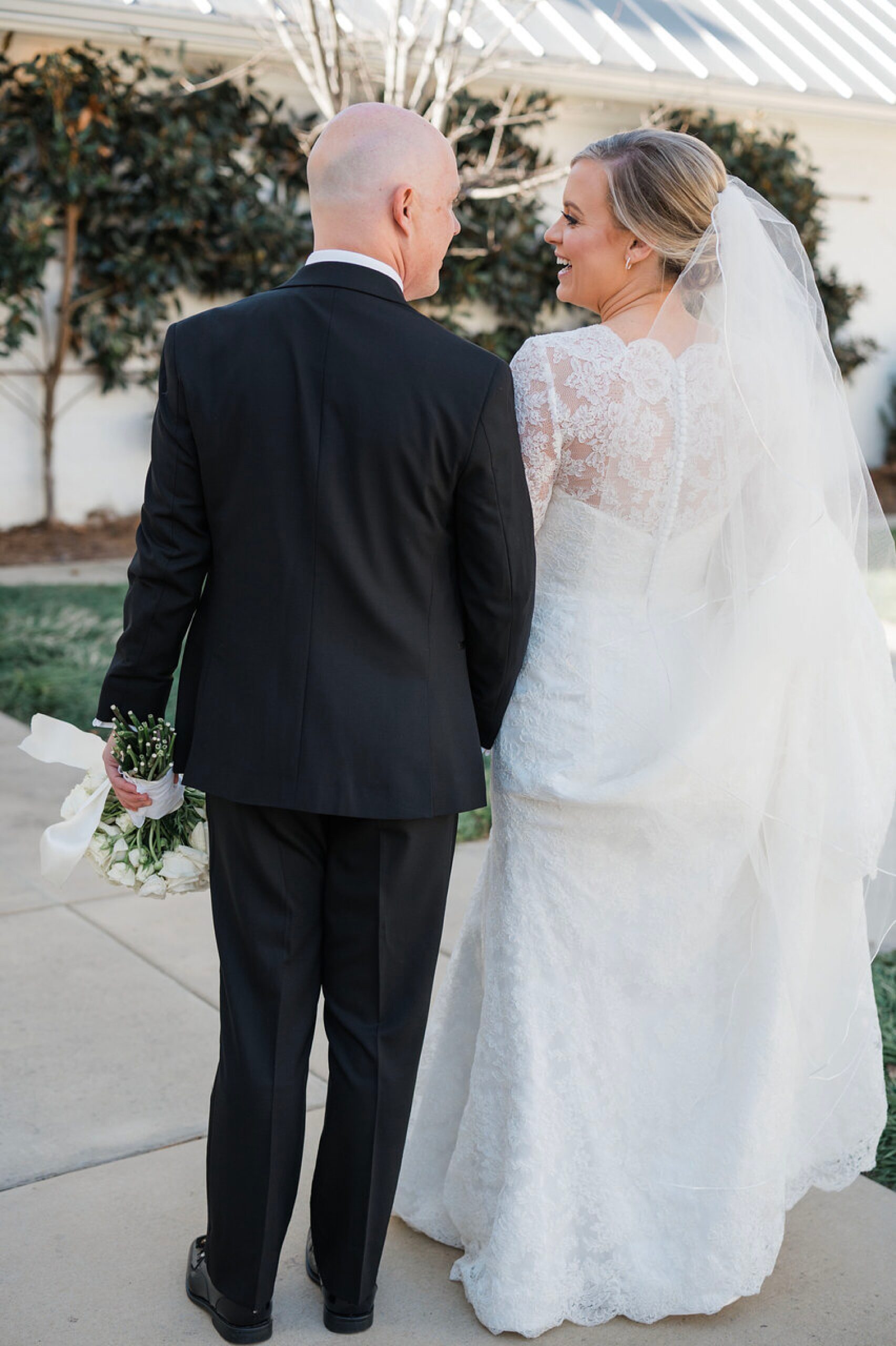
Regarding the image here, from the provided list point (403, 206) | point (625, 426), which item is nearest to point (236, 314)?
point (403, 206)

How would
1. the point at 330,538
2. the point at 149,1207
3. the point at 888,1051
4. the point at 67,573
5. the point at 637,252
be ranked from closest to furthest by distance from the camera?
1. the point at 330,538
2. the point at 637,252
3. the point at 149,1207
4. the point at 888,1051
5. the point at 67,573

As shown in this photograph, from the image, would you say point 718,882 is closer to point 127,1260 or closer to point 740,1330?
point 740,1330

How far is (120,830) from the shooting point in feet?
7.92

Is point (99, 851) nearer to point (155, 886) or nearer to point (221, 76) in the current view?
point (155, 886)

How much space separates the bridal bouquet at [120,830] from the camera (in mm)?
2367

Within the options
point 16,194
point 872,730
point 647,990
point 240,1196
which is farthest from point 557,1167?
point 16,194

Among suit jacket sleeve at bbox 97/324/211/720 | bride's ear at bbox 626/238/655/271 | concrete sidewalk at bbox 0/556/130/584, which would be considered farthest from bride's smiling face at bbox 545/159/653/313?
concrete sidewalk at bbox 0/556/130/584

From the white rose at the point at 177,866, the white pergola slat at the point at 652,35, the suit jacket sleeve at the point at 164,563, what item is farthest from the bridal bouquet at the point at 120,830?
the white pergola slat at the point at 652,35

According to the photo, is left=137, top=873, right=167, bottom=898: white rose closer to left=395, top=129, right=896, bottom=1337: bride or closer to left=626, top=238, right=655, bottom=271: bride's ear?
left=395, top=129, right=896, bottom=1337: bride

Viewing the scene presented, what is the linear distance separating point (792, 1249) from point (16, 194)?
851 centimetres

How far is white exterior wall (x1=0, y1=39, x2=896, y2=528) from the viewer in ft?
31.1

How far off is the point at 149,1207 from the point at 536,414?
5.74ft

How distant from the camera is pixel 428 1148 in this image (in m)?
2.67

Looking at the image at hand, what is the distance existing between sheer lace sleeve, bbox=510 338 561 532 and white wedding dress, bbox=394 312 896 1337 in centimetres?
4
